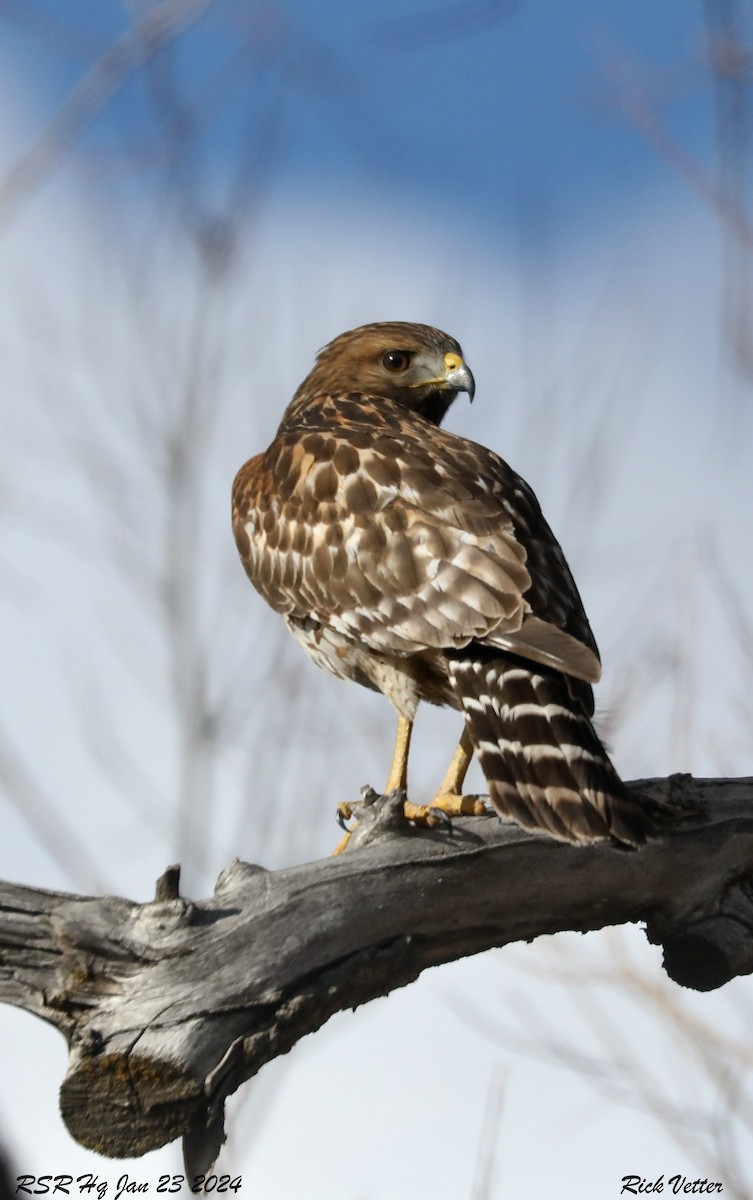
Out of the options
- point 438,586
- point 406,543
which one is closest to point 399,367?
point 406,543

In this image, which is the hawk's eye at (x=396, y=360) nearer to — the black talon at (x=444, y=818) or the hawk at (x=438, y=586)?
the hawk at (x=438, y=586)

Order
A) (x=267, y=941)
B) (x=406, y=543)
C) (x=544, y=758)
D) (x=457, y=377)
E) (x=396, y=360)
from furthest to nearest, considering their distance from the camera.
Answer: (x=396, y=360) < (x=457, y=377) < (x=406, y=543) < (x=544, y=758) < (x=267, y=941)

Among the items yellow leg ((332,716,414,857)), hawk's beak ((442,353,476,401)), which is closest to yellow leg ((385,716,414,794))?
yellow leg ((332,716,414,857))

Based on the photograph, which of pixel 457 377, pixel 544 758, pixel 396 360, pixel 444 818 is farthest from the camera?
pixel 396 360

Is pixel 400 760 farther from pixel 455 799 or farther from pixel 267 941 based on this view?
pixel 267 941

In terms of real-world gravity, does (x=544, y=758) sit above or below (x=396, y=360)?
below

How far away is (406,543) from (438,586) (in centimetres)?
28

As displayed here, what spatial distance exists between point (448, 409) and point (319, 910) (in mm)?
3052

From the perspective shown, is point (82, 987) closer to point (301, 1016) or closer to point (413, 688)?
point (301, 1016)

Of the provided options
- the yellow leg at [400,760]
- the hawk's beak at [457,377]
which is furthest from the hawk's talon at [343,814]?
the hawk's beak at [457,377]

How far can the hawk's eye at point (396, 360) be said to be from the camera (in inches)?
235

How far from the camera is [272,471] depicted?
5.45m

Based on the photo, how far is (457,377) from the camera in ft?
19.0

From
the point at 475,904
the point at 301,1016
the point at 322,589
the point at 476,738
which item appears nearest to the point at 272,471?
the point at 322,589
